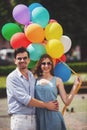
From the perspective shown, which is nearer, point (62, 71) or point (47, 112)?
point (47, 112)

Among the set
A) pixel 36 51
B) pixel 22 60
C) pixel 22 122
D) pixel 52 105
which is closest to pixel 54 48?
pixel 36 51

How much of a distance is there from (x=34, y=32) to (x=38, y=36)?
0.22 feet

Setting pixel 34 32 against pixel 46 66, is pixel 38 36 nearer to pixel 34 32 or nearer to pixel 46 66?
pixel 34 32

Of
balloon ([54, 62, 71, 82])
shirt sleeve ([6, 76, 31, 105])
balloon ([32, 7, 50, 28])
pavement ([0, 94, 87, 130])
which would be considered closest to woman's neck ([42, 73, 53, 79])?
shirt sleeve ([6, 76, 31, 105])

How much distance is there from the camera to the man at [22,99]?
4.97m

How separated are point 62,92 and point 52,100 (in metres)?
0.16

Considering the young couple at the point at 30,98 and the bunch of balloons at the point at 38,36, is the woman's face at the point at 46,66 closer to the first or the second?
the young couple at the point at 30,98

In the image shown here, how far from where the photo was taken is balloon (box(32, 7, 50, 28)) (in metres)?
5.95

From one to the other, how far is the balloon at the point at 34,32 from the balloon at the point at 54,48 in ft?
0.41

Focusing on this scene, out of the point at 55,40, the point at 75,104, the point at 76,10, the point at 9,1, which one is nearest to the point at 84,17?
the point at 76,10

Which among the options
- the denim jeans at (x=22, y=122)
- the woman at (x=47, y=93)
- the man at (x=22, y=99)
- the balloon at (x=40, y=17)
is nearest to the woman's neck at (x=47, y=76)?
the woman at (x=47, y=93)

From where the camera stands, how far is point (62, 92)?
5184 mm

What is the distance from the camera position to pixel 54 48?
573 centimetres

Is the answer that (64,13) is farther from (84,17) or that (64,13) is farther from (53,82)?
(53,82)
